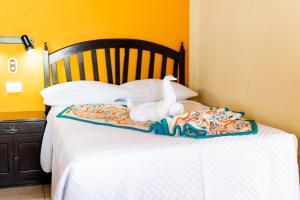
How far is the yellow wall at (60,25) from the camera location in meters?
2.82

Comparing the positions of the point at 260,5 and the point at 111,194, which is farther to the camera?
the point at 260,5

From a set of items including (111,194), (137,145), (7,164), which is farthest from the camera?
(7,164)

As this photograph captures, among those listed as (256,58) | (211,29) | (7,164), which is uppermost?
(211,29)

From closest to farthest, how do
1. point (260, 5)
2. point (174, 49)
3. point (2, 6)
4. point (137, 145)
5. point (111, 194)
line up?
point (111, 194) → point (137, 145) → point (260, 5) → point (2, 6) → point (174, 49)

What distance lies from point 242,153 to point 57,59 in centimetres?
185

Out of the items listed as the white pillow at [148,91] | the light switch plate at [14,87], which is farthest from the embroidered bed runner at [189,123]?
the light switch plate at [14,87]

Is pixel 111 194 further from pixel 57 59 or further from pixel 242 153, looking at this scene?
pixel 57 59

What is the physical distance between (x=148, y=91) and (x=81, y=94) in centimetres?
57

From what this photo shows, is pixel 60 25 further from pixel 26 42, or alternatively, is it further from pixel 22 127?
pixel 22 127

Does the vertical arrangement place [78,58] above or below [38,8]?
below

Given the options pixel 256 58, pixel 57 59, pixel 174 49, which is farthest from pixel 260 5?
pixel 57 59

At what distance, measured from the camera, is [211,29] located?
3.05m

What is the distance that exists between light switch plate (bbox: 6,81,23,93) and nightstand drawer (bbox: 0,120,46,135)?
1.38 feet

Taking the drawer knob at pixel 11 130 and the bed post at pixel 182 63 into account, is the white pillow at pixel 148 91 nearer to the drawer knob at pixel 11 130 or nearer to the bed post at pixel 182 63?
the bed post at pixel 182 63
